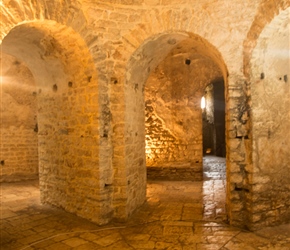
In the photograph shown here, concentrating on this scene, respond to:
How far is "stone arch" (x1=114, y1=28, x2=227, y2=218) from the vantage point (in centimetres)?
479

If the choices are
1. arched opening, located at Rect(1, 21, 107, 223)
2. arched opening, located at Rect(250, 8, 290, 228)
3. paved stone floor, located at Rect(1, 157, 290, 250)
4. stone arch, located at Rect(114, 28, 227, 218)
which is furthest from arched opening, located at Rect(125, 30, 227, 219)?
arched opening, located at Rect(250, 8, 290, 228)

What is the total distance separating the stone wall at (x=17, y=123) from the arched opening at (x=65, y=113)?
10.1ft

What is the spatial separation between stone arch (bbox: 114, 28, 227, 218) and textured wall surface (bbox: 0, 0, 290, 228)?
0.02m

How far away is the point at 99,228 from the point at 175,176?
3.95m

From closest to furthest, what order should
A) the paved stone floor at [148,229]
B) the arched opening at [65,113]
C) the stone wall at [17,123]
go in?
the paved stone floor at [148,229], the arched opening at [65,113], the stone wall at [17,123]

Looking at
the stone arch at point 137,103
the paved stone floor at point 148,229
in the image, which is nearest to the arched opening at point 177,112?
the paved stone floor at point 148,229

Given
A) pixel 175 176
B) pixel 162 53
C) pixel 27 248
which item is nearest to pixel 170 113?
pixel 175 176

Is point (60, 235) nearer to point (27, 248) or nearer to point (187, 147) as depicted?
point (27, 248)

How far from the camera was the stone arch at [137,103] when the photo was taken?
4.79 metres

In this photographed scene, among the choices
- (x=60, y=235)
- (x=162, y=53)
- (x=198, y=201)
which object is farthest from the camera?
(x=198, y=201)

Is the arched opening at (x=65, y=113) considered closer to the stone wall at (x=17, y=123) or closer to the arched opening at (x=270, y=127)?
the arched opening at (x=270, y=127)

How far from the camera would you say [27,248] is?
3.84 m

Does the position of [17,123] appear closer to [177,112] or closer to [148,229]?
[177,112]

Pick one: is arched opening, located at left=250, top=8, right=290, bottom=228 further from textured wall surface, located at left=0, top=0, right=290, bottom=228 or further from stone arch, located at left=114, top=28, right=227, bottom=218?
stone arch, located at left=114, top=28, right=227, bottom=218
